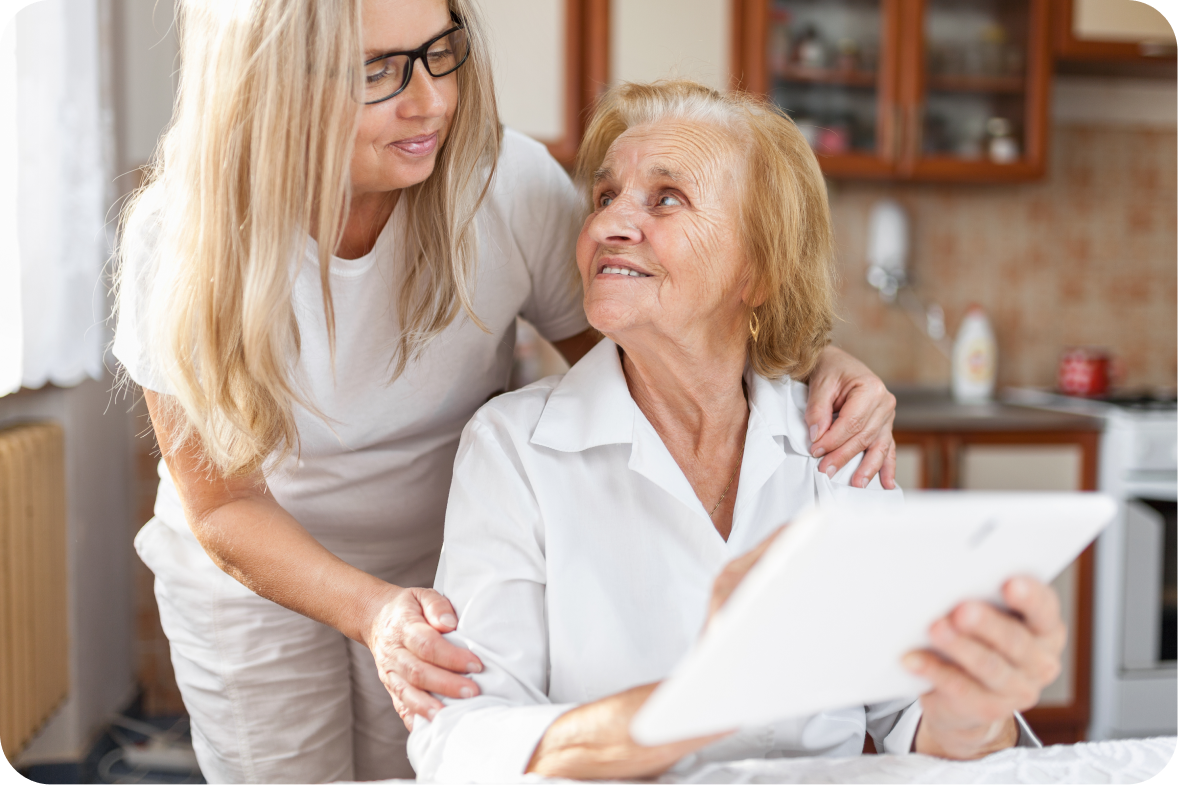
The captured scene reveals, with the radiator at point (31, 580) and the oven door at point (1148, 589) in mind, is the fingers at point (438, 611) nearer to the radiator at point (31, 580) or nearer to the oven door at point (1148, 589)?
the radiator at point (31, 580)

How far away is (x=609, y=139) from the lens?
131cm

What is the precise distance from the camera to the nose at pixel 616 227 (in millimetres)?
1135

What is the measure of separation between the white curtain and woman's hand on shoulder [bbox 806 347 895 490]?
4.90ft

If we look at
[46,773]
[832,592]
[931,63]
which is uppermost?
[931,63]

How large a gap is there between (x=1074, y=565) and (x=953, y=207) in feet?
4.29

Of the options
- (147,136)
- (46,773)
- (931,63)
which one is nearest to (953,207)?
(931,63)

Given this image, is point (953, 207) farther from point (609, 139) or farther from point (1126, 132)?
point (609, 139)

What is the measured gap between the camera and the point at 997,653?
2.27ft

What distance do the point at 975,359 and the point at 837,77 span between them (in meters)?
1.04

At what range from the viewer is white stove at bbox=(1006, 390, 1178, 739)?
8.55 feet

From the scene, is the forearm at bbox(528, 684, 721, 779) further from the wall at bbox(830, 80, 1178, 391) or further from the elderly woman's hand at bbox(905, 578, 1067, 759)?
the wall at bbox(830, 80, 1178, 391)

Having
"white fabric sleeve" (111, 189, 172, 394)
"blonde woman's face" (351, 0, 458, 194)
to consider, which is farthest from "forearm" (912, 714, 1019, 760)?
"white fabric sleeve" (111, 189, 172, 394)

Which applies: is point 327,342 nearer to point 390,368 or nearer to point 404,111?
A: point 390,368

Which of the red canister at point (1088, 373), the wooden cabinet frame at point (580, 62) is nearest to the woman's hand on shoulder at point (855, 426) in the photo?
the wooden cabinet frame at point (580, 62)
